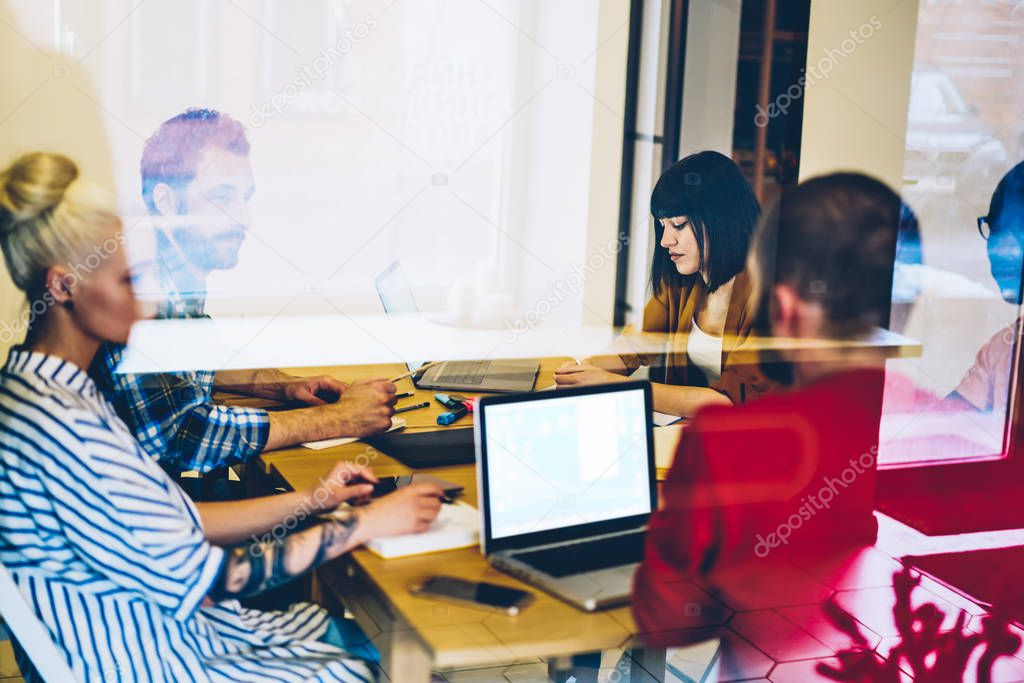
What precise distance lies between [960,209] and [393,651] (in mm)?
1693

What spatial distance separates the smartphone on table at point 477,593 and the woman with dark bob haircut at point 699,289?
833 millimetres

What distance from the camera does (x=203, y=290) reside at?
197cm

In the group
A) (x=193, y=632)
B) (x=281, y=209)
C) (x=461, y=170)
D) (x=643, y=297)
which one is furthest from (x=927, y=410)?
(x=193, y=632)

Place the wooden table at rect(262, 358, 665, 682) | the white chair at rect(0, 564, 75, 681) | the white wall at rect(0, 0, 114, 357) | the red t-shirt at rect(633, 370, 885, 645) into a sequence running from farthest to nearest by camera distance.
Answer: the red t-shirt at rect(633, 370, 885, 645), the white wall at rect(0, 0, 114, 357), the white chair at rect(0, 564, 75, 681), the wooden table at rect(262, 358, 665, 682)

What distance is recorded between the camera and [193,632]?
5.39 ft

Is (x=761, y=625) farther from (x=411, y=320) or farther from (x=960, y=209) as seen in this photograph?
(x=960, y=209)

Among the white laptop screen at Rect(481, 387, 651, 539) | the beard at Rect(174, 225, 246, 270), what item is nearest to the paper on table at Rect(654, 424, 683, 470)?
the white laptop screen at Rect(481, 387, 651, 539)

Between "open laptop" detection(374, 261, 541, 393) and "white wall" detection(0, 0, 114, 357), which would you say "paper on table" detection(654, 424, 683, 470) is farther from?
"white wall" detection(0, 0, 114, 357)

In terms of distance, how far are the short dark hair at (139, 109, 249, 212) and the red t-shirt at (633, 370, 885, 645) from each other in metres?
1.03

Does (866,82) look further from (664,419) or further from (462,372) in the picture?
(462,372)

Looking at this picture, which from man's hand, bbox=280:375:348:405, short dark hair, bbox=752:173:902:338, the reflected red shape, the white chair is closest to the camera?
the white chair

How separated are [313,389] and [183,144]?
1.83 feet

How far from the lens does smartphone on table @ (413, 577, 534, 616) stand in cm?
144

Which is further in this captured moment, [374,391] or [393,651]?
[374,391]
